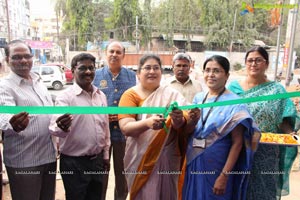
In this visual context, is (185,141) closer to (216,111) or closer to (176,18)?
(216,111)

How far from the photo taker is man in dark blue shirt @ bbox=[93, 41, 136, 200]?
10.2ft

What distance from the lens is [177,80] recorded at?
3.28 metres

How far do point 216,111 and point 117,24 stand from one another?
29577 millimetres

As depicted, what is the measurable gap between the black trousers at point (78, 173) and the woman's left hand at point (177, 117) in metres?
0.83

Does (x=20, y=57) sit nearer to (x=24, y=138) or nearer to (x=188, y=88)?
(x=24, y=138)

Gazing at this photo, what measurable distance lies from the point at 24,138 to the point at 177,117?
4.03 ft

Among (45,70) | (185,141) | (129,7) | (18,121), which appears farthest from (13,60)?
(129,7)

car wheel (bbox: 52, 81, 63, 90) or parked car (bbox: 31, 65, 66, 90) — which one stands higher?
parked car (bbox: 31, 65, 66, 90)

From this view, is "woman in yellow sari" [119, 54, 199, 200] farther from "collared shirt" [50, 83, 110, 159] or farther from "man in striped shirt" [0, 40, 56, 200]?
"man in striped shirt" [0, 40, 56, 200]

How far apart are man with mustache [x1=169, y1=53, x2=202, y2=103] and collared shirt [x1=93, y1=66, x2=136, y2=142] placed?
57 cm

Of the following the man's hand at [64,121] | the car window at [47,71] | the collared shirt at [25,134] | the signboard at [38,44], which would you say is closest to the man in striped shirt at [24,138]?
the collared shirt at [25,134]

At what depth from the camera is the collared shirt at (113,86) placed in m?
3.09

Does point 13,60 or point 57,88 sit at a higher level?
point 13,60

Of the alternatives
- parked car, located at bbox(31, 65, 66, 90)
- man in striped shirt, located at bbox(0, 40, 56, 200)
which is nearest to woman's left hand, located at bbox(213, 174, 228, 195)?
man in striped shirt, located at bbox(0, 40, 56, 200)
